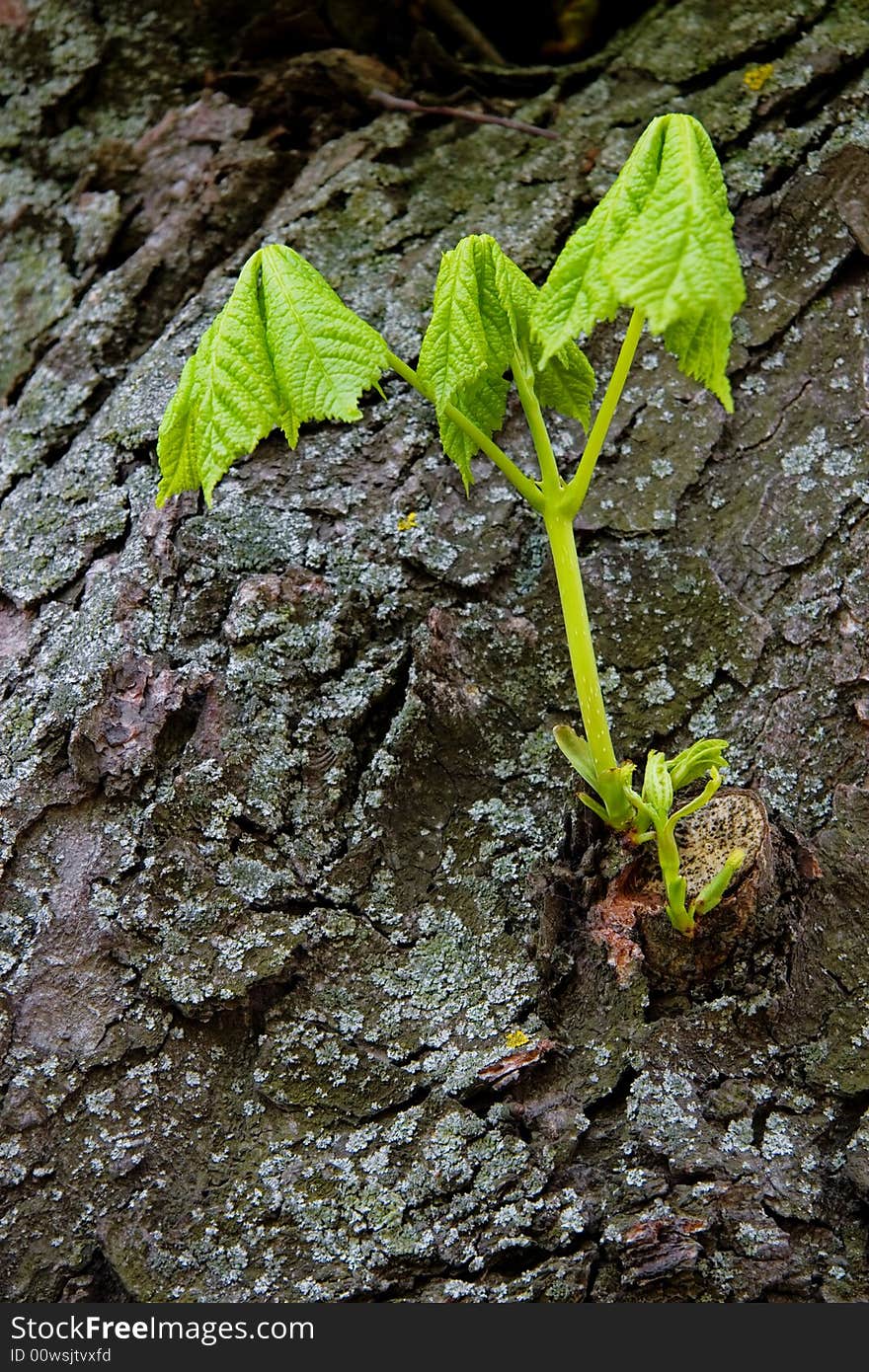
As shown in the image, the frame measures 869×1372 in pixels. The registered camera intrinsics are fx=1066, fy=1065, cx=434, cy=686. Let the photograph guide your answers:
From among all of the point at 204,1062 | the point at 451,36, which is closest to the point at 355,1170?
the point at 204,1062

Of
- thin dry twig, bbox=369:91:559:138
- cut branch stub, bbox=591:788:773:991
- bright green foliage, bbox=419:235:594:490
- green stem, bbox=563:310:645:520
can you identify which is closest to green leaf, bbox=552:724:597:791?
cut branch stub, bbox=591:788:773:991

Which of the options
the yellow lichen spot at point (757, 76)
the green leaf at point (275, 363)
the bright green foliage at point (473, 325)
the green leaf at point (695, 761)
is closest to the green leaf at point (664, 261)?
the bright green foliage at point (473, 325)

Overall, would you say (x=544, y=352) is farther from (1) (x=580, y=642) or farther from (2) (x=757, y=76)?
(2) (x=757, y=76)

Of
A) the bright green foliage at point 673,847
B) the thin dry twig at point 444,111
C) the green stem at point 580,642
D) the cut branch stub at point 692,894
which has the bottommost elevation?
the cut branch stub at point 692,894

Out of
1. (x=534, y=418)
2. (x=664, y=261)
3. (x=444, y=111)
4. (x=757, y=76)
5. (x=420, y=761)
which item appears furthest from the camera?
(x=444, y=111)

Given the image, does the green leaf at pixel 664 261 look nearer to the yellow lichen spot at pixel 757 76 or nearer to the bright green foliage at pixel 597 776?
the bright green foliage at pixel 597 776

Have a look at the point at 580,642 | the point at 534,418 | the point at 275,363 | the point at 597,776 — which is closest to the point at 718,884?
the point at 597,776

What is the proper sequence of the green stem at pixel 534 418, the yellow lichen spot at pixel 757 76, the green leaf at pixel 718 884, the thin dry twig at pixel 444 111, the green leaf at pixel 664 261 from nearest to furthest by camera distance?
the green leaf at pixel 664 261, the green leaf at pixel 718 884, the green stem at pixel 534 418, the yellow lichen spot at pixel 757 76, the thin dry twig at pixel 444 111
